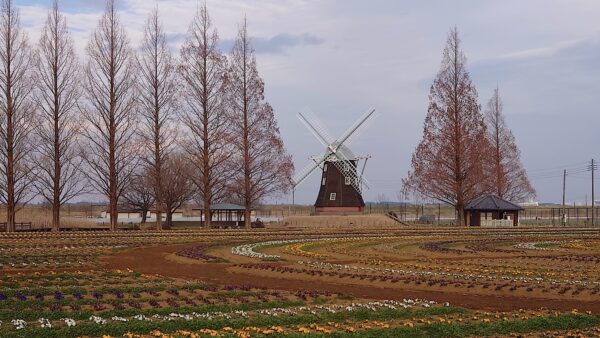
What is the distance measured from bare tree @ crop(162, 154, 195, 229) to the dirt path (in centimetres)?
3579

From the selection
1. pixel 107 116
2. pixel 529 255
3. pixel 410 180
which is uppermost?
pixel 107 116

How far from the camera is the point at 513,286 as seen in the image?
18.5 m

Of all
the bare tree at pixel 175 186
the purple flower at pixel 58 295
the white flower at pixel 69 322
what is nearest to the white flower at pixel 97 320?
the white flower at pixel 69 322

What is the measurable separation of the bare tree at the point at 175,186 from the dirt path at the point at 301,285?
117ft

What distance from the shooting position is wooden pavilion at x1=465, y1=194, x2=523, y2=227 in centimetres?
6103

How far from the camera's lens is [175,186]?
6725 cm

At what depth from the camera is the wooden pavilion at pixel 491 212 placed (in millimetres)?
61031

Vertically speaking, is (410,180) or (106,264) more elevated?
(410,180)

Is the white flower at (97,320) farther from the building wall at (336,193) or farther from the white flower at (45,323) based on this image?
the building wall at (336,193)

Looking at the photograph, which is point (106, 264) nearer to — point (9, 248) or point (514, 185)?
point (9, 248)

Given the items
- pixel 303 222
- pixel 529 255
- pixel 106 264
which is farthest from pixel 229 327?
pixel 303 222

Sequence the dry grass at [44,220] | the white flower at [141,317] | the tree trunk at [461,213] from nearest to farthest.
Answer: the white flower at [141,317] < the dry grass at [44,220] < the tree trunk at [461,213]

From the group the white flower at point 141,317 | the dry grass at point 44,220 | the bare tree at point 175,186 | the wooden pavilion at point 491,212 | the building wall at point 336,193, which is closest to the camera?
the white flower at point 141,317

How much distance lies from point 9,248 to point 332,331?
2199cm
